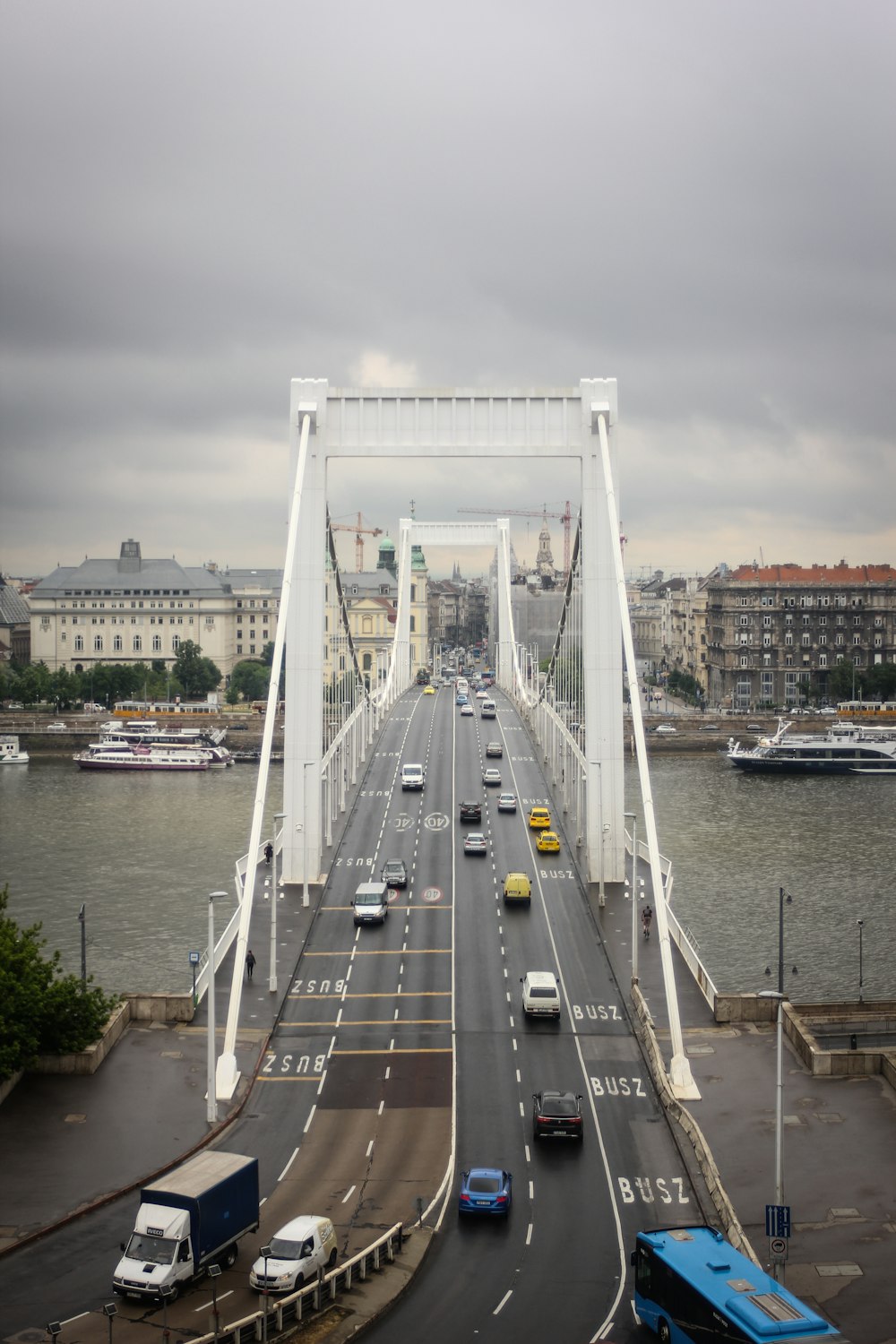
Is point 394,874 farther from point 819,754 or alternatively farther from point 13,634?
point 13,634

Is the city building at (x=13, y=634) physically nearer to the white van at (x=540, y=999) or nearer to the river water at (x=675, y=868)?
the river water at (x=675, y=868)

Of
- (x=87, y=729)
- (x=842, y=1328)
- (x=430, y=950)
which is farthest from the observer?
(x=87, y=729)

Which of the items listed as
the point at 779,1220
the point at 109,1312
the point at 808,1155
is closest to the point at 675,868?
the point at 808,1155

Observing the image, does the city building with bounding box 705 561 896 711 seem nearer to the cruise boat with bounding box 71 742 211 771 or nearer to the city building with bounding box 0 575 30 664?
the cruise boat with bounding box 71 742 211 771

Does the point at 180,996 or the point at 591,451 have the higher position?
the point at 591,451

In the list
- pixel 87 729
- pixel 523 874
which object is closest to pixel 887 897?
pixel 523 874

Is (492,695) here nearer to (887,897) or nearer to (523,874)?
(887,897)

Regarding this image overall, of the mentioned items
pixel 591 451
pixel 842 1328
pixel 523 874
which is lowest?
pixel 842 1328
